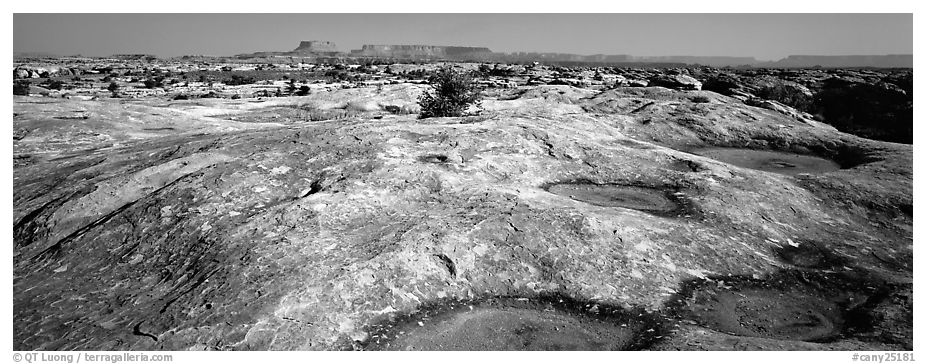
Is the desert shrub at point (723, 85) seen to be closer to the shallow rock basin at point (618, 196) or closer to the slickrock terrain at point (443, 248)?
the slickrock terrain at point (443, 248)

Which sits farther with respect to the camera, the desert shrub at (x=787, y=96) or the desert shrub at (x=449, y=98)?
the desert shrub at (x=787, y=96)

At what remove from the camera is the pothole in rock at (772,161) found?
21.7 metres

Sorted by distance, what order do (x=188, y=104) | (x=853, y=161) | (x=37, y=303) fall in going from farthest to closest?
(x=188, y=104) < (x=853, y=161) < (x=37, y=303)

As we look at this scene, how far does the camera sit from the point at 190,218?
38.4ft

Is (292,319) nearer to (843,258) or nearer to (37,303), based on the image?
(37,303)

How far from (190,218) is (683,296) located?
1099 cm

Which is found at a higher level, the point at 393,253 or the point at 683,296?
the point at 393,253

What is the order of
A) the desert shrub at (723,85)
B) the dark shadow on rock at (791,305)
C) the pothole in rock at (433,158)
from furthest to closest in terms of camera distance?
the desert shrub at (723,85), the pothole in rock at (433,158), the dark shadow on rock at (791,305)

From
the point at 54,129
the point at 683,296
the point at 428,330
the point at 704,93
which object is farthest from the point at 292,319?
the point at 704,93

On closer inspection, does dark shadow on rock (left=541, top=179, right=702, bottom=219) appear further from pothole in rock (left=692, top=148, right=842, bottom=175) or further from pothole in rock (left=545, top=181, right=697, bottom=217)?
pothole in rock (left=692, top=148, right=842, bottom=175)

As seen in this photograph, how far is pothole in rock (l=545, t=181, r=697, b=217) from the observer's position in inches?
561

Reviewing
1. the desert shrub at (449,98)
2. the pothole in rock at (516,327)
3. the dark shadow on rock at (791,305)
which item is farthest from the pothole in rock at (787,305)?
the desert shrub at (449,98)

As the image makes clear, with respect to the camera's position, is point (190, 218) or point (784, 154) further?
point (784, 154)

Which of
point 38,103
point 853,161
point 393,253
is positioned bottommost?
point 393,253
